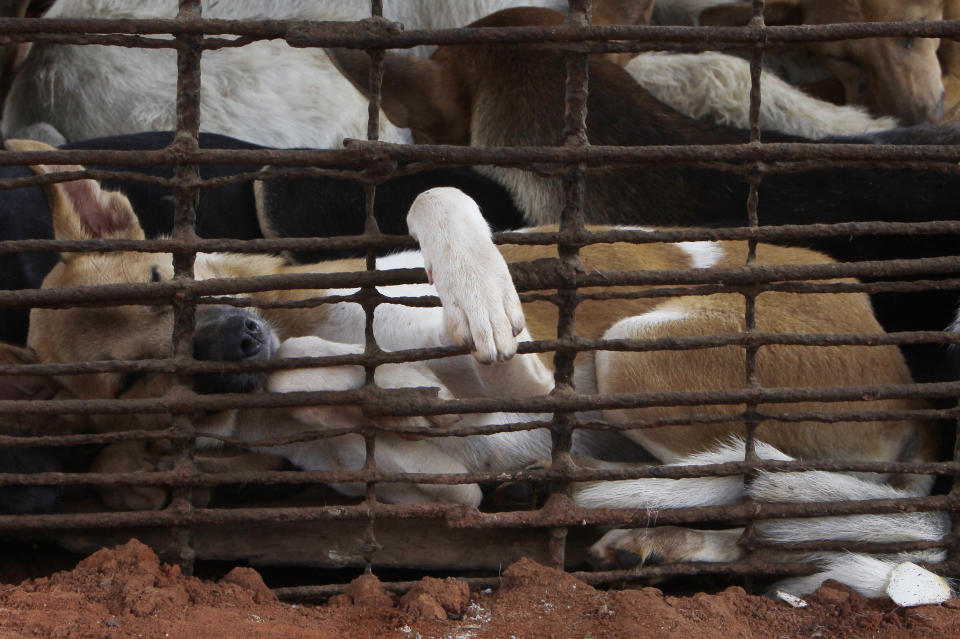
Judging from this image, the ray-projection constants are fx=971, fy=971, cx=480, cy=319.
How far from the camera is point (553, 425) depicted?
224 cm

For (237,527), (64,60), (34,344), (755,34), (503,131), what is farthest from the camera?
(64,60)

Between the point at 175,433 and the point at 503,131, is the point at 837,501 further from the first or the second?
the point at 503,131

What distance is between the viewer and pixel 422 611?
6.79 feet

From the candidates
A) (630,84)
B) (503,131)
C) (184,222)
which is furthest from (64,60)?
(184,222)

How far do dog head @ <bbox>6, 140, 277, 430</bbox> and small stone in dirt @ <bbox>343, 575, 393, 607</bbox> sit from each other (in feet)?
2.21

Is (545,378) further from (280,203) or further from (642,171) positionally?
(280,203)

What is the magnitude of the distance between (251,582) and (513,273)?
36.2 inches

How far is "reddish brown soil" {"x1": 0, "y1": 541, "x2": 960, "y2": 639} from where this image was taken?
1.94 m

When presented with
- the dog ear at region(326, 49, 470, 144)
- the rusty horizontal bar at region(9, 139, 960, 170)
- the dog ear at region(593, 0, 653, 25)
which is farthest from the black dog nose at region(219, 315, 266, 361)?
the dog ear at region(593, 0, 653, 25)

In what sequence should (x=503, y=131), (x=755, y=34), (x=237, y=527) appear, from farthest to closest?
(x=503, y=131)
(x=237, y=527)
(x=755, y=34)

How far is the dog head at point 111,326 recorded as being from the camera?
2615 millimetres

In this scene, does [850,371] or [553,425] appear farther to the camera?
[850,371]

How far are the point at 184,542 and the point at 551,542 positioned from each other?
2.81 ft

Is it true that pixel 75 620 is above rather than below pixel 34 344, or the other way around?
below
